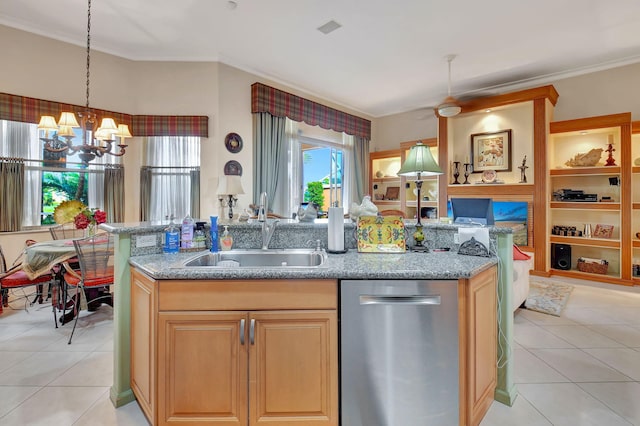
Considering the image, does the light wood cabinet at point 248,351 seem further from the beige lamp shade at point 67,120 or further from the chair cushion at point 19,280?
the chair cushion at point 19,280

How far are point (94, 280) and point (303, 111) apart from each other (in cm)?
385

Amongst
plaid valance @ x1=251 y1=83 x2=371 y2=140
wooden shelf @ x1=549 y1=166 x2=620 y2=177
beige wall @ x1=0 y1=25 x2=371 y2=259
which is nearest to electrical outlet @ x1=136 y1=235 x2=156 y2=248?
beige wall @ x1=0 y1=25 x2=371 y2=259

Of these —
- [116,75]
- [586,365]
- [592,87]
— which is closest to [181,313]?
[586,365]

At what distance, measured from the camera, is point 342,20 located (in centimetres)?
337

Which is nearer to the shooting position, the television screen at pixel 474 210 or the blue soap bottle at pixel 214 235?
the blue soap bottle at pixel 214 235

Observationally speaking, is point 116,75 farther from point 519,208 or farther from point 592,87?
point 592,87

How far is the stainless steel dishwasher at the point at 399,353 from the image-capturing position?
1428 millimetres

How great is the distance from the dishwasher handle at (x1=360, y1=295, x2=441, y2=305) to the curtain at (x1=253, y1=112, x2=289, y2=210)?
3339mm

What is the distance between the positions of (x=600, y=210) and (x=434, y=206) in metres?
2.40

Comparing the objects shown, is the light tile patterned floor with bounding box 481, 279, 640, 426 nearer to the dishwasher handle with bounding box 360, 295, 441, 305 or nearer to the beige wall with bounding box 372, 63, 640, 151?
the dishwasher handle with bounding box 360, 295, 441, 305

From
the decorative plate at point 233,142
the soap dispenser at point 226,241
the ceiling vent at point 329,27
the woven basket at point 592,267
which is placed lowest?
the woven basket at point 592,267

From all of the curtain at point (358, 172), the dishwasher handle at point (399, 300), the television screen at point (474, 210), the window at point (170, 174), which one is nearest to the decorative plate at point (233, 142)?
the window at point (170, 174)

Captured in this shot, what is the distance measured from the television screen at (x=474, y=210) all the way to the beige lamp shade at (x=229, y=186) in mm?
2650

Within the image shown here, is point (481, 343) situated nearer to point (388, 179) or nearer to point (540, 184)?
point (540, 184)
